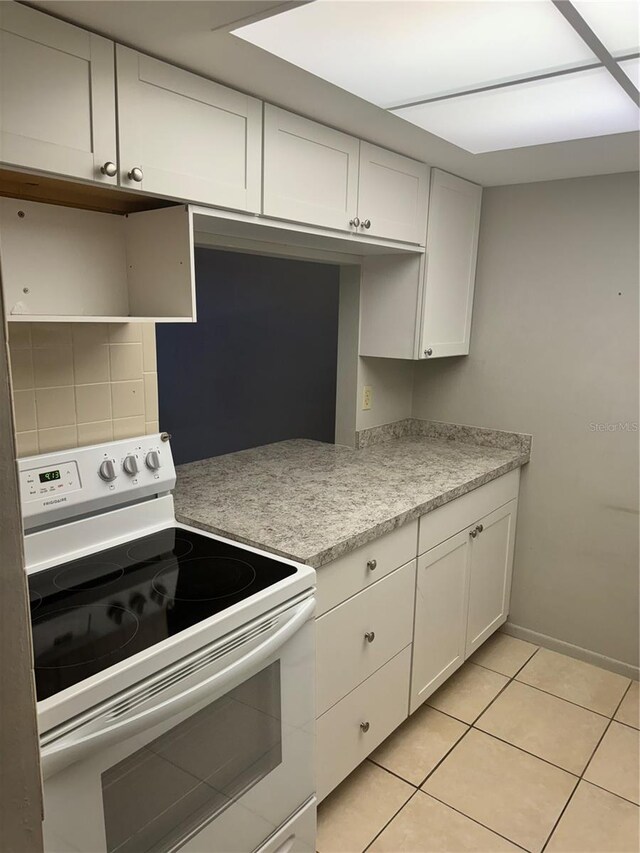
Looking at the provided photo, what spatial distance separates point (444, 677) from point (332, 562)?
102 centimetres

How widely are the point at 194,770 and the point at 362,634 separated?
27.1 inches

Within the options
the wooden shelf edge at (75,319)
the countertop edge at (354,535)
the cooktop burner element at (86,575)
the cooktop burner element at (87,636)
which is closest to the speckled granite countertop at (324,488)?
the countertop edge at (354,535)

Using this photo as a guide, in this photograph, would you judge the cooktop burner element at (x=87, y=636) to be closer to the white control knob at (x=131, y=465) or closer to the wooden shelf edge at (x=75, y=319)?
the white control knob at (x=131, y=465)

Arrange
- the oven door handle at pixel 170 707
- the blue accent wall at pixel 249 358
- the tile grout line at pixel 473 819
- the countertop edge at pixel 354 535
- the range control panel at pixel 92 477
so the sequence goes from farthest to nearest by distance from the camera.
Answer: the blue accent wall at pixel 249 358 → the tile grout line at pixel 473 819 → the countertop edge at pixel 354 535 → the range control panel at pixel 92 477 → the oven door handle at pixel 170 707

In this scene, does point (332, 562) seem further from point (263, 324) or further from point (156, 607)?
point (263, 324)

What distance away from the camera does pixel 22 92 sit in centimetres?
116

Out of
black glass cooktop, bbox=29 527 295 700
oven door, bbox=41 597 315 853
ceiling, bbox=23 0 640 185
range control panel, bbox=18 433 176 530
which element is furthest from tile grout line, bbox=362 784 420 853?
ceiling, bbox=23 0 640 185

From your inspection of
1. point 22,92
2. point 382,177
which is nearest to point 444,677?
point 382,177

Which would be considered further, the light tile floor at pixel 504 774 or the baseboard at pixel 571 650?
the baseboard at pixel 571 650

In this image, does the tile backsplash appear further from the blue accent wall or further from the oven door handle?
the blue accent wall

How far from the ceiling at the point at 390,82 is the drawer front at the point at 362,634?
1.39m

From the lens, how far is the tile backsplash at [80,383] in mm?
1492

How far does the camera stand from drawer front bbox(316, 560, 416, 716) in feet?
5.57

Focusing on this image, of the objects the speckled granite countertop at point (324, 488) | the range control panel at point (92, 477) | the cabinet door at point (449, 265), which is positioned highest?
the cabinet door at point (449, 265)
